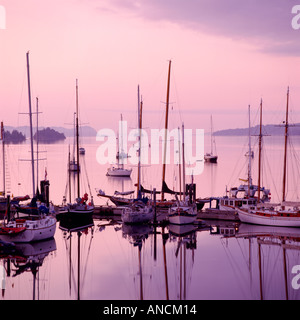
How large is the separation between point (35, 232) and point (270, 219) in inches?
706

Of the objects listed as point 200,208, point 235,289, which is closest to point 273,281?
point 235,289

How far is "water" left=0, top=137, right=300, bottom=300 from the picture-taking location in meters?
24.5

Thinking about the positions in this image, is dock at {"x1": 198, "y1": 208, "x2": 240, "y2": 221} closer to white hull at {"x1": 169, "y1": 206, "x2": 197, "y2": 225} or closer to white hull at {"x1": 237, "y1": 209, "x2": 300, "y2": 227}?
white hull at {"x1": 237, "y1": 209, "x2": 300, "y2": 227}

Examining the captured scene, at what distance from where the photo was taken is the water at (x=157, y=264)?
24.5 m

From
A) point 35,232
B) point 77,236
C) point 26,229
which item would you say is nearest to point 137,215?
point 77,236

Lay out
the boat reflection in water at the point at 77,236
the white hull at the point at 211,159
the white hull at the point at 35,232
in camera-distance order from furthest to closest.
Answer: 1. the white hull at the point at 211,159
2. the white hull at the point at 35,232
3. the boat reflection in water at the point at 77,236

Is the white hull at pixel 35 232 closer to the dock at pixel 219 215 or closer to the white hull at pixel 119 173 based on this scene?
the dock at pixel 219 215

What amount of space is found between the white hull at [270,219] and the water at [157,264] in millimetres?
719

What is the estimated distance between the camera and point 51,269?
1097 inches

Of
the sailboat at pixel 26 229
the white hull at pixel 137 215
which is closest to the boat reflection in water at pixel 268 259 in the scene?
the white hull at pixel 137 215

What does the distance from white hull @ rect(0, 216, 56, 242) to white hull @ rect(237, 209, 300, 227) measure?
50.7 feet

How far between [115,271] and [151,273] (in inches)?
80.5

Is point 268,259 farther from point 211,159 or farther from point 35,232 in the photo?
point 211,159

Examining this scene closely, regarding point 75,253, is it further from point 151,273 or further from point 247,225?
point 247,225
